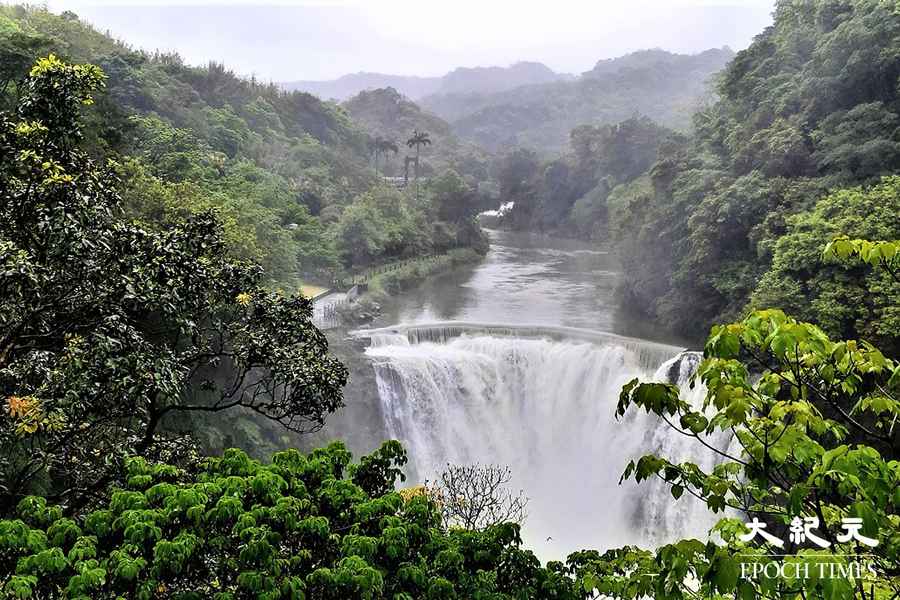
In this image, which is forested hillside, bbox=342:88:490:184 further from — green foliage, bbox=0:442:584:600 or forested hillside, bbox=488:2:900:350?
green foliage, bbox=0:442:584:600

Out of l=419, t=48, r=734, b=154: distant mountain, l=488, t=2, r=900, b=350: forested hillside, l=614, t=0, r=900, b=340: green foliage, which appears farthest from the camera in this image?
l=419, t=48, r=734, b=154: distant mountain

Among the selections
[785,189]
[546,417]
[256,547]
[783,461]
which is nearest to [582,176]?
[785,189]

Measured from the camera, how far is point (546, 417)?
61.8ft

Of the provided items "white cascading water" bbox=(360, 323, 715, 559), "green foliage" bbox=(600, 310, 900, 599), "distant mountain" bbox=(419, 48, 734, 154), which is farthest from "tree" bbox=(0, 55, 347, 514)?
"distant mountain" bbox=(419, 48, 734, 154)

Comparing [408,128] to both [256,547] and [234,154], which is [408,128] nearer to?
[234,154]

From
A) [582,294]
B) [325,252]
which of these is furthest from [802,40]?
[325,252]

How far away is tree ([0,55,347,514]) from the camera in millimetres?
5145

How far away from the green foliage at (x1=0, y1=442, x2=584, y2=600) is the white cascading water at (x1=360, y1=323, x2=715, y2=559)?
11.6 meters

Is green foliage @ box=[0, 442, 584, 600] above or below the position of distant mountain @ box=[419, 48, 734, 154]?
below

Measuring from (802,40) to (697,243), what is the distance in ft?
29.5

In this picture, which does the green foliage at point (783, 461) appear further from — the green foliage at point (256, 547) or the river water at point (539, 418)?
the river water at point (539, 418)

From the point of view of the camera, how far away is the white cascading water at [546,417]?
16.3m

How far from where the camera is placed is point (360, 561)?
4.23m

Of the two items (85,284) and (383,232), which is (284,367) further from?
(383,232)
